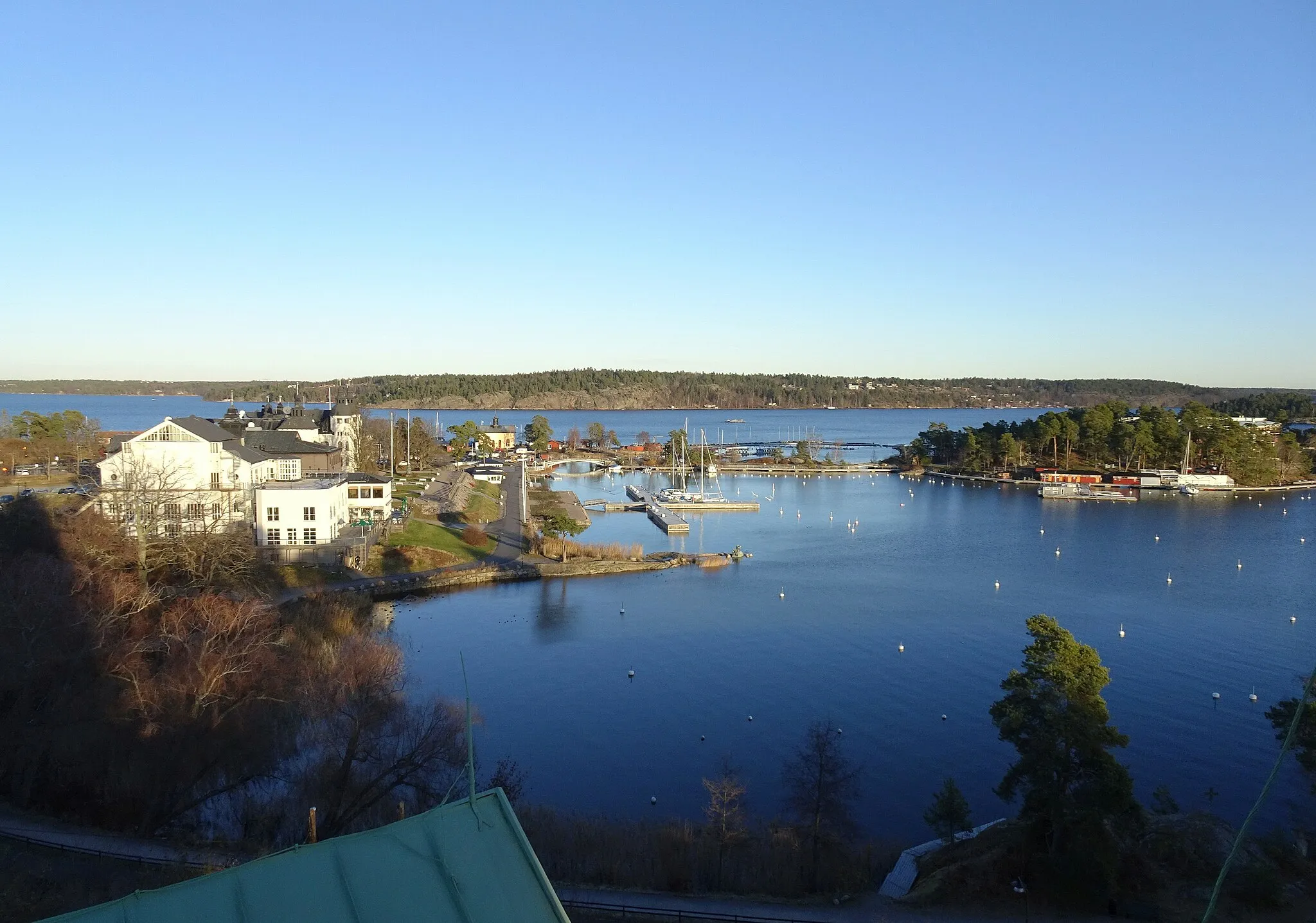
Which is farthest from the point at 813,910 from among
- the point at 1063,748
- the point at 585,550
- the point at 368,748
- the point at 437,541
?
the point at 437,541

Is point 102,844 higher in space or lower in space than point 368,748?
lower

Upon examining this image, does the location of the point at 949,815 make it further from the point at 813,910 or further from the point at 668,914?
the point at 668,914

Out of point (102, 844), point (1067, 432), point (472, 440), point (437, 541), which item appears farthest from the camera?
point (472, 440)

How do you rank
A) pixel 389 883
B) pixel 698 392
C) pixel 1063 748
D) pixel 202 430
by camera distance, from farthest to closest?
1. pixel 698 392
2. pixel 202 430
3. pixel 1063 748
4. pixel 389 883

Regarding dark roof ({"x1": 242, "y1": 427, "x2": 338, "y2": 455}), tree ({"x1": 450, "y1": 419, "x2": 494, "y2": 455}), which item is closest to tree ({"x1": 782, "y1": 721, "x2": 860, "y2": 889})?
dark roof ({"x1": 242, "y1": 427, "x2": 338, "y2": 455})

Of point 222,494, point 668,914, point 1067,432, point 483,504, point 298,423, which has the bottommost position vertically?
point 668,914

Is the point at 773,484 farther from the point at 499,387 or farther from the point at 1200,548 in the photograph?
the point at 499,387

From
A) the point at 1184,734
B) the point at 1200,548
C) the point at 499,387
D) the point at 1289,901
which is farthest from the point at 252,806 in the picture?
the point at 499,387
